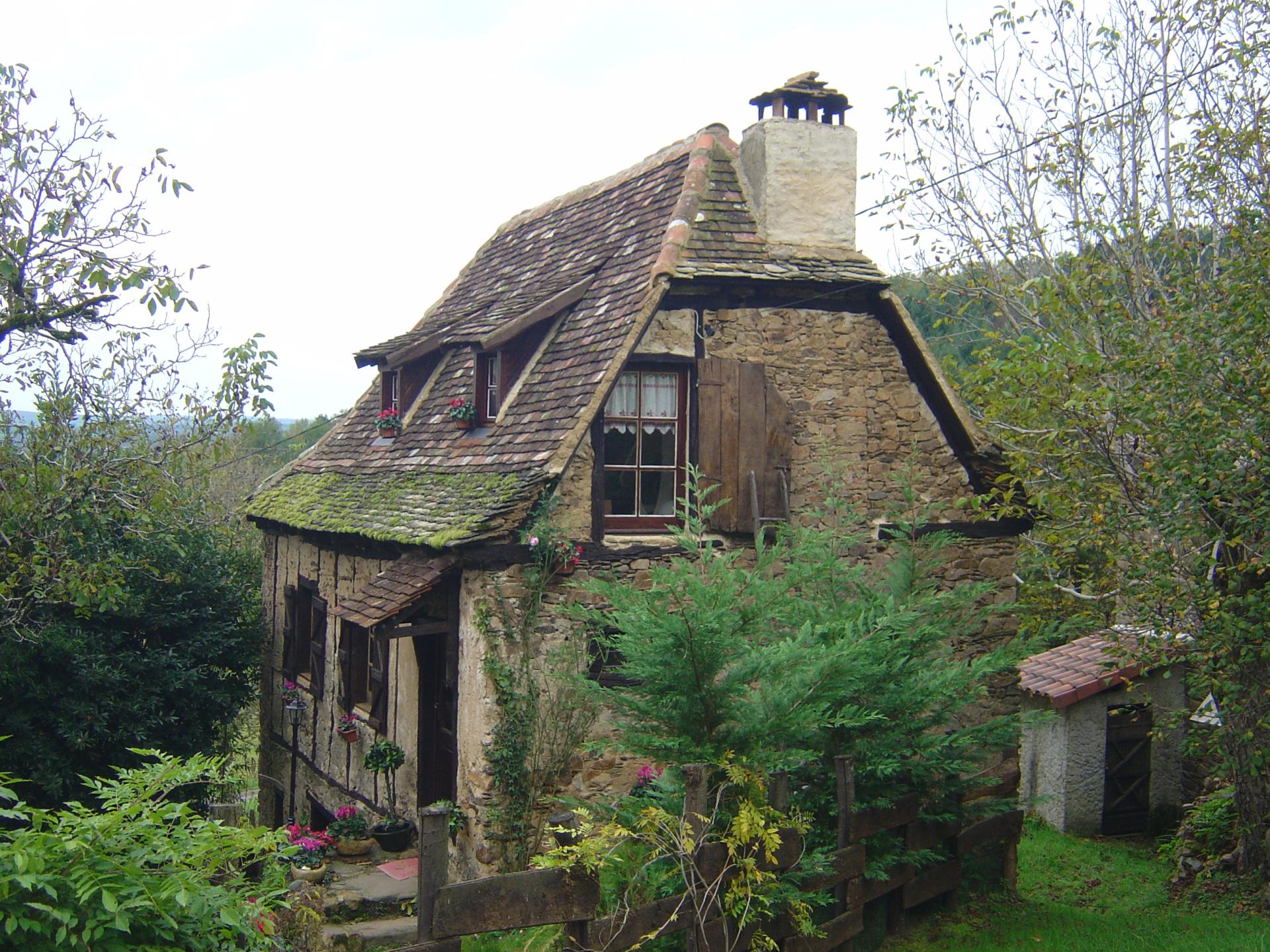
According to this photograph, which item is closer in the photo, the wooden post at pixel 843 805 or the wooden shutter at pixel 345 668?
the wooden post at pixel 843 805

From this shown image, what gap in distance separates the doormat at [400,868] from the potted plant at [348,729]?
6.05 ft

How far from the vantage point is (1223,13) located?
12.6 m

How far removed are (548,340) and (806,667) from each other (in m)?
5.86

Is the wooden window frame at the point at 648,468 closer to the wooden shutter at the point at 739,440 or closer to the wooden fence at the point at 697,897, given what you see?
the wooden shutter at the point at 739,440

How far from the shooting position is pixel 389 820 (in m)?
11.1

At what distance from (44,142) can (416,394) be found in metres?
6.00

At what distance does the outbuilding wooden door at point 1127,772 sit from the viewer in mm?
15234

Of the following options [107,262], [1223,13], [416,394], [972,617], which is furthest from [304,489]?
[1223,13]

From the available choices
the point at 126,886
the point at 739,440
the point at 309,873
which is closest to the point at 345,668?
the point at 309,873

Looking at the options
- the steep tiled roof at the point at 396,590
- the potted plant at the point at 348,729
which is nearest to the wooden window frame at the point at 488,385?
the steep tiled roof at the point at 396,590

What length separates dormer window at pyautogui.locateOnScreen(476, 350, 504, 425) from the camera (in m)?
11.7

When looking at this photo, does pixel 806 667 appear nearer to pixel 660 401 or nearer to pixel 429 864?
pixel 429 864

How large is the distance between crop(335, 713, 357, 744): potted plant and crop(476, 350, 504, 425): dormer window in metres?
3.75

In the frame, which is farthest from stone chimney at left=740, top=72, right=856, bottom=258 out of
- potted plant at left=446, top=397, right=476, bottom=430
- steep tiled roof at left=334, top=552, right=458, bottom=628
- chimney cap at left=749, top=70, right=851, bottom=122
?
steep tiled roof at left=334, top=552, right=458, bottom=628
